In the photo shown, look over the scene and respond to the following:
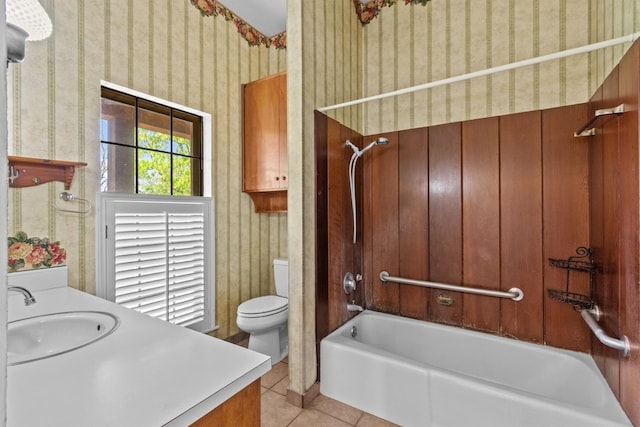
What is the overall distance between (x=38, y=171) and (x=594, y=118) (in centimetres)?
274

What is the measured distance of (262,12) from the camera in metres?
2.57

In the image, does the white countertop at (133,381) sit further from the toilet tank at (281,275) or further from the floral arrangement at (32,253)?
the toilet tank at (281,275)

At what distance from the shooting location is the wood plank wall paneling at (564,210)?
5.67ft

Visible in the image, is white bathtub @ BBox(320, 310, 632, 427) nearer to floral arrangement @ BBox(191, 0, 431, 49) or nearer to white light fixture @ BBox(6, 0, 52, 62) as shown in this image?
white light fixture @ BBox(6, 0, 52, 62)

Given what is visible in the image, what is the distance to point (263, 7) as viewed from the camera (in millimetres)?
2502

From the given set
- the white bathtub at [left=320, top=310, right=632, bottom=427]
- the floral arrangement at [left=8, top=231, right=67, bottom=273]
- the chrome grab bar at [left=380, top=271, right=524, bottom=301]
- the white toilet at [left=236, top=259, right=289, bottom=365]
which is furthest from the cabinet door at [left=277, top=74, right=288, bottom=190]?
the floral arrangement at [left=8, top=231, right=67, bottom=273]

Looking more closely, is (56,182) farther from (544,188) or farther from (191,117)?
(544,188)

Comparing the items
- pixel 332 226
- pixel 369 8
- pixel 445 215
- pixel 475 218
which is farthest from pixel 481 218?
pixel 369 8

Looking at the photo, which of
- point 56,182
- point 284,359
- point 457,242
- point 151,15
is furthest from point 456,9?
point 284,359

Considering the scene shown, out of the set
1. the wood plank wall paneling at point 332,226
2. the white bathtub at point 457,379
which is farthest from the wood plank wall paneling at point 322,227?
the white bathtub at point 457,379

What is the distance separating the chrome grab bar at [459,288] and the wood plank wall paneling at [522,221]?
4cm

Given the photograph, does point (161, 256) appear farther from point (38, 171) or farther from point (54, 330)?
point (54, 330)

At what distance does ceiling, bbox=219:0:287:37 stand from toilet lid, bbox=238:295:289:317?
2.43 m

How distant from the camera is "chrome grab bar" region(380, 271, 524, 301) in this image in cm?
189
